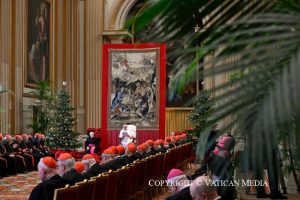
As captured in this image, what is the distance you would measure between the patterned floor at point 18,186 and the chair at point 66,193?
5.90 meters

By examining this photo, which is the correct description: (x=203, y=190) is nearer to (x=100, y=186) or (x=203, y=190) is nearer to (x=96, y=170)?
(x=100, y=186)

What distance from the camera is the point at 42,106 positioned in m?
24.0

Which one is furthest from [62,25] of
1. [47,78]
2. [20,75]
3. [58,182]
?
[58,182]

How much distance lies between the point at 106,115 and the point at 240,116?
22.4 m

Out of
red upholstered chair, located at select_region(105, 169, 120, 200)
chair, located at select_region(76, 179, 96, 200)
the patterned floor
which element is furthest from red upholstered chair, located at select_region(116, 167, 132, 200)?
the patterned floor

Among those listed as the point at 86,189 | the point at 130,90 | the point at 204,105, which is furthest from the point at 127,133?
the point at 204,105

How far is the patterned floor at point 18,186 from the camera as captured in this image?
11422mm

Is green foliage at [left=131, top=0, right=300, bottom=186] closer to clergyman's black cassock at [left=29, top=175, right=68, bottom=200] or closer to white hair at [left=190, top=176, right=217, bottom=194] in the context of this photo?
white hair at [left=190, top=176, right=217, bottom=194]

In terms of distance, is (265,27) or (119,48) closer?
(265,27)

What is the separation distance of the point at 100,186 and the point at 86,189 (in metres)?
0.64

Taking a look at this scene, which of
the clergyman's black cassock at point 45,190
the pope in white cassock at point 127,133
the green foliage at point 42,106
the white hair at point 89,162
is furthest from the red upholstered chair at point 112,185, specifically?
the green foliage at point 42,106

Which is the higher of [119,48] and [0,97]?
[119,48]

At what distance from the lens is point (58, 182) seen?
6570mm

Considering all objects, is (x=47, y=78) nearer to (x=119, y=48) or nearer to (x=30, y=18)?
(x=30, y=18)
